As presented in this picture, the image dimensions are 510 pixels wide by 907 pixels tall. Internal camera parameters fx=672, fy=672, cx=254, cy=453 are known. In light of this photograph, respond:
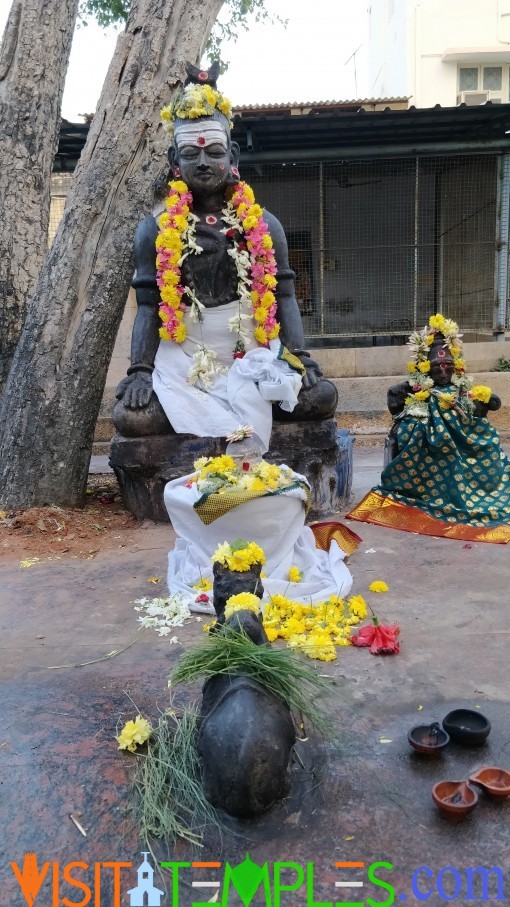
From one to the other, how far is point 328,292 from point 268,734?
10.5 m

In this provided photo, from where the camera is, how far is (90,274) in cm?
476

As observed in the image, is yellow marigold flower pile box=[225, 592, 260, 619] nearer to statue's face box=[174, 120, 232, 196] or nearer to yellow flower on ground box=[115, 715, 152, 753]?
yellow flower on ground box=[115, 715, 152, 753]

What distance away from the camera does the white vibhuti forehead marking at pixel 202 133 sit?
163 inches

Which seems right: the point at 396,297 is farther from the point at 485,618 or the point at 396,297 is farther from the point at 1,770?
the point at 1,770

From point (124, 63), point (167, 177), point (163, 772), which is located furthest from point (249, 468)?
point (124, 63)

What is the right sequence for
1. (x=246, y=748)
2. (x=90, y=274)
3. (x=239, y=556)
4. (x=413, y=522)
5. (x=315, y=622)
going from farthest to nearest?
1. (x=90, y=274)
2. (x=413, y=522)
3. (x=315, y=622)
4. (x=239, y=556)
5. (x=246, y=748)

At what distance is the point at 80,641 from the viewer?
2605mm

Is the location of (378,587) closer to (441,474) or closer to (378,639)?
(378,639)

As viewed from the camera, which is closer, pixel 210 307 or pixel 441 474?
pixel 441 474

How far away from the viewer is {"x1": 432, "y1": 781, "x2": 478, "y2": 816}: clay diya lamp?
59.7 inches

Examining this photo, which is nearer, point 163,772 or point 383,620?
point 163,772

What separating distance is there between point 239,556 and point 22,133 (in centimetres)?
408

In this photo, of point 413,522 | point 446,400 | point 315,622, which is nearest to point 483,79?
point 446,400

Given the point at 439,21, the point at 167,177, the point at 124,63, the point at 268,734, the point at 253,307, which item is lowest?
the point at 268,734
